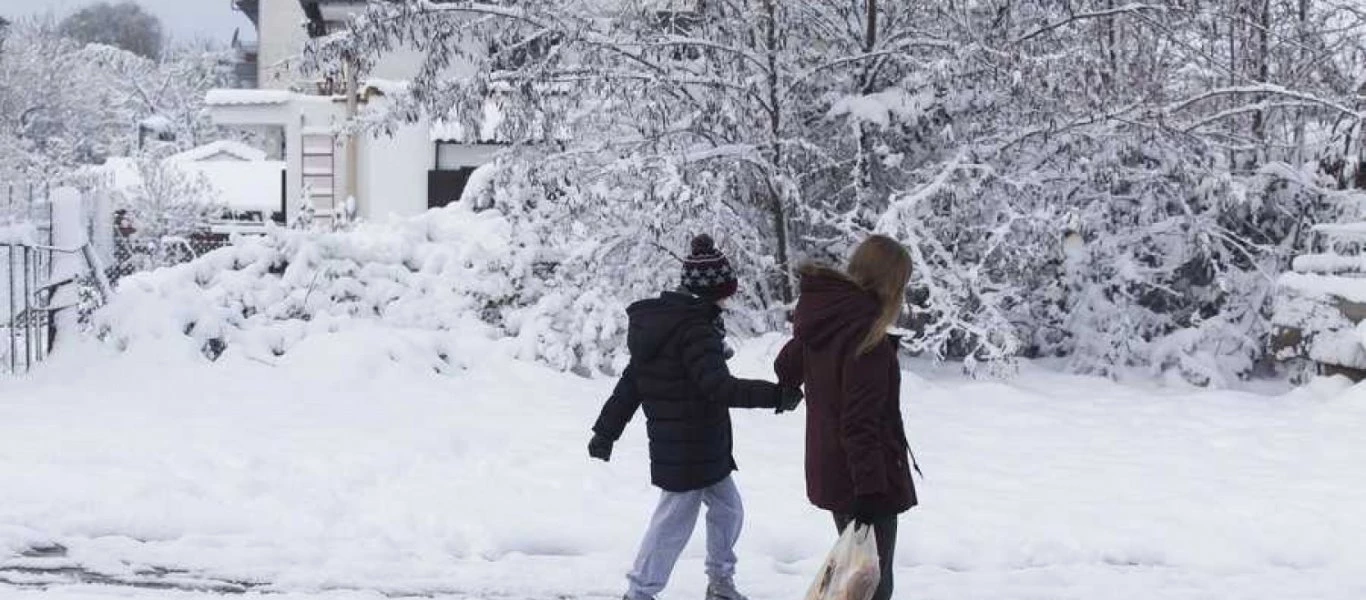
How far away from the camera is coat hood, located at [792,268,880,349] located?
199 inches

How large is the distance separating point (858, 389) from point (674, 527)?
1.26 meters

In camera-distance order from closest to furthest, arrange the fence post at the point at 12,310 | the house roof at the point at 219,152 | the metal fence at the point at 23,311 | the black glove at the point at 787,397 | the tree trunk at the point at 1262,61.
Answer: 1. the black glove at the point at 787,397
2. the fence post at the point at 12,310
3. the metal fence at the point at 23,311
4. the tree trunk at the point at 1262,61
5. the house roof at the point at 219,152

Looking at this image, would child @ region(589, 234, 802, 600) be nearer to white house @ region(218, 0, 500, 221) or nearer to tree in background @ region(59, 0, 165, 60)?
white house @ region(218, 0, 500, 221)

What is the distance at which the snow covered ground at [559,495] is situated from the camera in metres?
6.88

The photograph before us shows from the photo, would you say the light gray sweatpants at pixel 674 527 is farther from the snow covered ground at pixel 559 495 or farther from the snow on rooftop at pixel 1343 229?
the snow on rooftop at pixel 1343 229

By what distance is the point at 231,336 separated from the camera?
42.8 ft

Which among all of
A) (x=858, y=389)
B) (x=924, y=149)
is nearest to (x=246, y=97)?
(x=924, y=149)

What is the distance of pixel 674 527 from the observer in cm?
591

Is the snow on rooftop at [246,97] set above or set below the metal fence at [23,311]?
above

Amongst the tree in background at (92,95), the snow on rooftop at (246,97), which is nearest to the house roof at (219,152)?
the tree in background at (92,95)

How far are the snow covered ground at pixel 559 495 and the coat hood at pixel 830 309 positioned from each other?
180 cm

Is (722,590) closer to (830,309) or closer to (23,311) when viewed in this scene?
(830,309)

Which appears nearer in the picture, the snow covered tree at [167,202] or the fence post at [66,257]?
the fence post at [66,257]

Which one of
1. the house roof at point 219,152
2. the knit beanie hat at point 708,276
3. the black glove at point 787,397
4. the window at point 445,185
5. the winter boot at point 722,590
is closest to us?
the black glove at point 787,397
